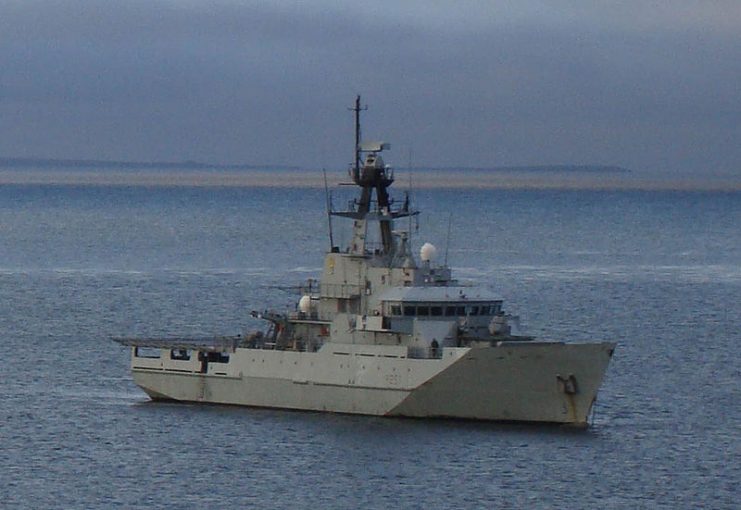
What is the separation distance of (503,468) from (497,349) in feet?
14.0

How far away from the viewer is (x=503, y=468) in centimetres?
4872

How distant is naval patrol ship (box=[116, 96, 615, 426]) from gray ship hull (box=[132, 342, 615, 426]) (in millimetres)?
24

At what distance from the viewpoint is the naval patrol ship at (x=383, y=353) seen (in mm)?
52656

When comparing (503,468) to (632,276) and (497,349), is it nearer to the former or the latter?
(497,349)

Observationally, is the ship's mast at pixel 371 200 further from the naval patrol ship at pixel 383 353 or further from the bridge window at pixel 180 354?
the bridge window at pixel 180 354

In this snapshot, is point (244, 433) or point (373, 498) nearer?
point (373, 498)

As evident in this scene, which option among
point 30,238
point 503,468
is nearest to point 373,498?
point 503,468

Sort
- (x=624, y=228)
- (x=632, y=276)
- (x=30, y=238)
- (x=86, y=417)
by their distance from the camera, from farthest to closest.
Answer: (x=624, y=228) < (x=30, y=238) < (x=632, y=276) < (x=86, y=417)

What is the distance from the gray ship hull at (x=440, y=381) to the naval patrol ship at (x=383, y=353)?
24 mm

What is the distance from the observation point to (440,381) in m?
52.9

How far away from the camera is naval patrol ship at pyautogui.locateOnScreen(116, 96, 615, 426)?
52.7m

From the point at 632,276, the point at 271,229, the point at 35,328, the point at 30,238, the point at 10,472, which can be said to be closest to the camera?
the point at 10,472

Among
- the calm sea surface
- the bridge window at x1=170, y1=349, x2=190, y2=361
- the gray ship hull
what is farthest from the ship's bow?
the bridge window at x1=170, y1=349, x2=190, y2=361

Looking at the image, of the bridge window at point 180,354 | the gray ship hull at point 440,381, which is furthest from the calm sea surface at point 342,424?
the bridge window at point 180,354
